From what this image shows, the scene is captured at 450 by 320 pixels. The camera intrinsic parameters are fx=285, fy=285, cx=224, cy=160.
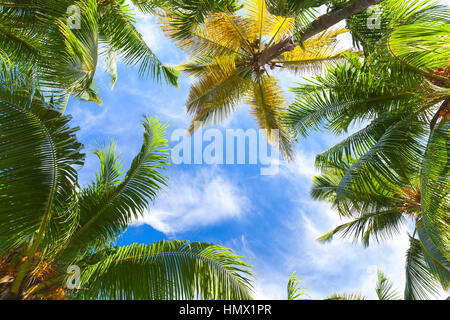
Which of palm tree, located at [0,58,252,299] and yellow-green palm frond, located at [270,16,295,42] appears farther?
yellow-green palm frond, located at [270,16,295,42]

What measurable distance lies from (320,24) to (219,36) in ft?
8.79

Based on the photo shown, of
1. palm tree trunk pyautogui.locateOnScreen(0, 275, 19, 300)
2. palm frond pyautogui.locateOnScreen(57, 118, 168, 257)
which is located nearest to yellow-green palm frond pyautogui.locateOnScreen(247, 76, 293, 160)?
palm frond pyautogui.locateOnScreen(57, 118, 168, 257)

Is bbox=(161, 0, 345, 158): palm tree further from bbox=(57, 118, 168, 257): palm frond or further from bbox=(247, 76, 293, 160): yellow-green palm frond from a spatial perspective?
bbox=(57, 118, 168, 257): palm frond

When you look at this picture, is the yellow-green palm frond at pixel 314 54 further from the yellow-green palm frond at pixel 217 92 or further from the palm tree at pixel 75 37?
the palm tree at pixel 75 37

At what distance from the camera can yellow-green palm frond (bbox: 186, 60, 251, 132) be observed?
7461 millimetres

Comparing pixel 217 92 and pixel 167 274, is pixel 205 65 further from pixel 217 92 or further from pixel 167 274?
pixel 167 274

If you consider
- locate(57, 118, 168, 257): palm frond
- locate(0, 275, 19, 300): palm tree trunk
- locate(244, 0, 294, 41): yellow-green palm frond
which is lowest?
locate(0, 275, 19, 300): palm tree trunk

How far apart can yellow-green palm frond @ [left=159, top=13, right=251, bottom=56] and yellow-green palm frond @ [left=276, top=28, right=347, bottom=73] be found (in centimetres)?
122

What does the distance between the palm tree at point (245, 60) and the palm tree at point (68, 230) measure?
3.86 m

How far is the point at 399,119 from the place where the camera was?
19.4ft

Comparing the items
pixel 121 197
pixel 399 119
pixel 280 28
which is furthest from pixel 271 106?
pixel 121 197

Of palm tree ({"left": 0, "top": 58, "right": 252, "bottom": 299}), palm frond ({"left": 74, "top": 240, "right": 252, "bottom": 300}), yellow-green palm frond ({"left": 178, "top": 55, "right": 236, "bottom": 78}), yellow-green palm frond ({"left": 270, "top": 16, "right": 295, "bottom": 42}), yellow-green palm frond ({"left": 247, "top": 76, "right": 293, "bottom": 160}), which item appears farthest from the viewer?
yellow-green palm frond ({"left": 247, "top": 76, "right": 293, "bottom": 160})

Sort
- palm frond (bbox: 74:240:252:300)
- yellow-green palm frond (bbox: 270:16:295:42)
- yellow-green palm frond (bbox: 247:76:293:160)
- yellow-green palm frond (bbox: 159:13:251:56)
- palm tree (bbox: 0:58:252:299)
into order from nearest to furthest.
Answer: palm tree (bbox: 0:58:252:299) < palm frond (bbox: 74:240:252:300) < yellow-green palm frond (bbox: 270:16:295:42) < yellow-green palm frond (bbox: 159:13:251:56) < yellow-green palm frond (bbox: 247:76:293:160)
